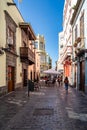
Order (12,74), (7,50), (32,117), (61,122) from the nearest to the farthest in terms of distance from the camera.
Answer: (61,122) → (32,117) → (7,50) → (12,74)

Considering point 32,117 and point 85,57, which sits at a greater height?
point 85,57

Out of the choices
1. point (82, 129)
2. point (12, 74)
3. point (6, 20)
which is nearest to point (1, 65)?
point (6, 20)

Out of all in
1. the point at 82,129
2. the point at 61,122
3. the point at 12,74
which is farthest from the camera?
the point at 12,74

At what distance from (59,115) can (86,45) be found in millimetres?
9897

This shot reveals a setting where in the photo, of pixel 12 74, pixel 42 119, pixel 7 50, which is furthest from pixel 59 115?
pixel 12 74

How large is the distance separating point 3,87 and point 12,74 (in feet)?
15.7

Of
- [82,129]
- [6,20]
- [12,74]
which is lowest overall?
[82,129]

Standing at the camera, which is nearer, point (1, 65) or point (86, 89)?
point (1, 65)

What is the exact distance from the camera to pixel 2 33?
56.0 feet

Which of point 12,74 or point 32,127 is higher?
point 12,74

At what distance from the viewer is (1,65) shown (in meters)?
16.9

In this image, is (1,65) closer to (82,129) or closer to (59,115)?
(59,115)

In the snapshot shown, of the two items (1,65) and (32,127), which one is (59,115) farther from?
(1,65)

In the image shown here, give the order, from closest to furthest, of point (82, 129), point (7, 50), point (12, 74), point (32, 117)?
point (82, 129)
point (32, 117)
point (7, 50)
point (12, 74)
